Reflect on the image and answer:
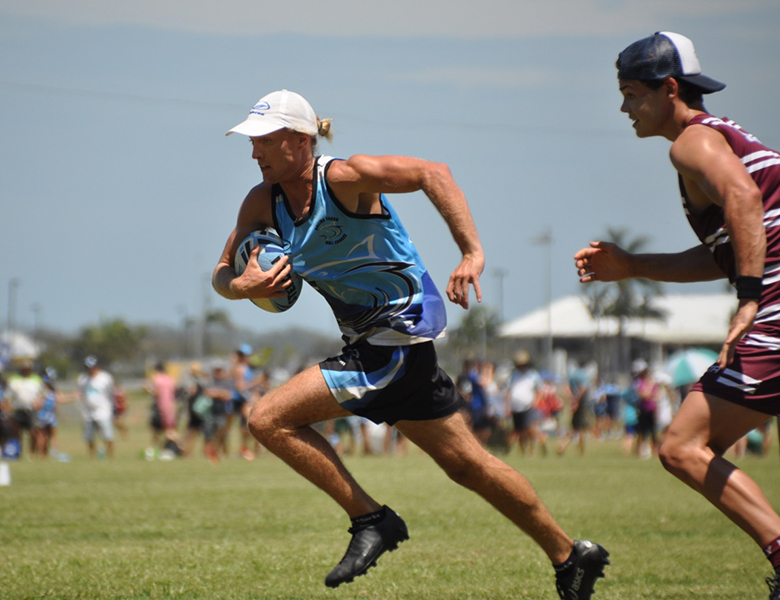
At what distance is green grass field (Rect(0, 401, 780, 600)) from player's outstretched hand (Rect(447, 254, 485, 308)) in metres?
1.88

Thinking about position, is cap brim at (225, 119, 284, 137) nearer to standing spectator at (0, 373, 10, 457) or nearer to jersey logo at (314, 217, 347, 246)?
jersey logo at (314, 217, 347, 246)

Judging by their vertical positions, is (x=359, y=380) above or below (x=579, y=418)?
above

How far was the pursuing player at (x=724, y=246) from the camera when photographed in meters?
3.99

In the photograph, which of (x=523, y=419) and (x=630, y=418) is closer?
(x=523, y=419)

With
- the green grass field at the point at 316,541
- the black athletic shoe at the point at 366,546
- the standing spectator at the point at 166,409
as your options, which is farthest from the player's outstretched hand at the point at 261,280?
the standing spectator at the point at 166,409

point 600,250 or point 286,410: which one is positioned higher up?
point 600,250

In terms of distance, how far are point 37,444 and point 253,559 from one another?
18.4 m

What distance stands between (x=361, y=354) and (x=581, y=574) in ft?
5.03

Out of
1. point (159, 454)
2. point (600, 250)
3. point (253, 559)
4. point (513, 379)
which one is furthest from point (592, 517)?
point (159, 454)

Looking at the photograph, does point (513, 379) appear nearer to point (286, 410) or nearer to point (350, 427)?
point (350, 427)

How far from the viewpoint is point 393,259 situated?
16.4 feet

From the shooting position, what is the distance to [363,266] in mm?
4984

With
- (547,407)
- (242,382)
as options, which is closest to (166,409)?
(242,382)

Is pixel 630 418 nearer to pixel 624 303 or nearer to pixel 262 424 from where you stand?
pixel 262 424
